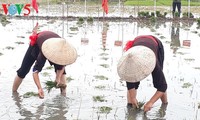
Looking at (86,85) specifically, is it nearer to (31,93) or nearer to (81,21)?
(31,93)

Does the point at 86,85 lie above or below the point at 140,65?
below

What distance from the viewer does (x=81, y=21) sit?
61.6ft

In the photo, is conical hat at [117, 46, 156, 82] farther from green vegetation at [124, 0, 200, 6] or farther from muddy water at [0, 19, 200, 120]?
green vegetation at [124, 0, 200, 6]

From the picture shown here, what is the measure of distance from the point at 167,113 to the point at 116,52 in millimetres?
4915

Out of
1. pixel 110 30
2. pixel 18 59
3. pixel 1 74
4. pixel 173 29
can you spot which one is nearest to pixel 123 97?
pixel 1 74

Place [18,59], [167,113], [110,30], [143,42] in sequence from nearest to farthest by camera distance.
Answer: [143,42] < [167,113] < [18,59] < [110,30]

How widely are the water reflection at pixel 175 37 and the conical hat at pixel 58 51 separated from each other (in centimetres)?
589

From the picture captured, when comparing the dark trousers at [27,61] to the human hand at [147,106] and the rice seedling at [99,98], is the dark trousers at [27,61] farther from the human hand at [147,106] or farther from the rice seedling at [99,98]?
the human hand at [147,106]

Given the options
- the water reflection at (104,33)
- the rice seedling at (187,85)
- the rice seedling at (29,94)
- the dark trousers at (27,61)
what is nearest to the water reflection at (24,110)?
the rice seedling at (29,94)

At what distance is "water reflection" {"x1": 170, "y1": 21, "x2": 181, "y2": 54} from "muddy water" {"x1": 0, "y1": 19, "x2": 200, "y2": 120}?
0.03 m

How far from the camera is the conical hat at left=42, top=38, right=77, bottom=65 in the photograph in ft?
18.6

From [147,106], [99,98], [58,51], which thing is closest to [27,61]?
[58,51]

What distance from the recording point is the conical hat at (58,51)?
5668 mm

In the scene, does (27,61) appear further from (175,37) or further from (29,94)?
(175,37)
